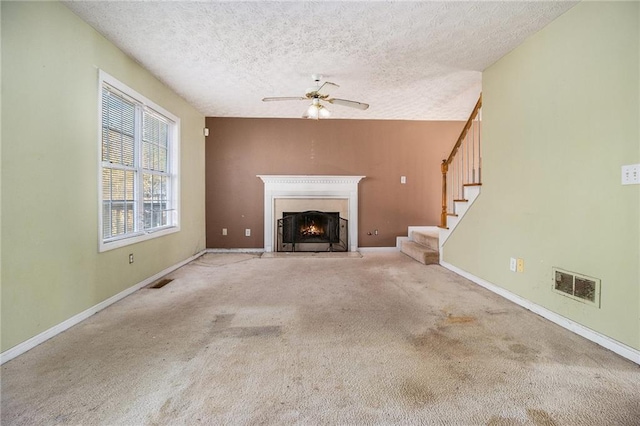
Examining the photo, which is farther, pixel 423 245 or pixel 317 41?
pixel 423 245

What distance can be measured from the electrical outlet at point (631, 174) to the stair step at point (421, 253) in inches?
98.3

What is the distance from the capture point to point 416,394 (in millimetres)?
1341

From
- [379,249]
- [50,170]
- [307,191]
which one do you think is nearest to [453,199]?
[379,249]

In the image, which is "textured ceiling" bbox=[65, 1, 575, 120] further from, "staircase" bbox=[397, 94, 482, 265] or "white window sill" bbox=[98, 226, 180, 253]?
"white window sill" bbox=[98, 226, 180, 253]

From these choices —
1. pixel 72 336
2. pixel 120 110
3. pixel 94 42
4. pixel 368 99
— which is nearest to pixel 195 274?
pixel 72 336

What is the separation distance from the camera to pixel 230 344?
1820 millimetres

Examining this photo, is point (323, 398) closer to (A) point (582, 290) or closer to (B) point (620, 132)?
(A) point (582, 290)

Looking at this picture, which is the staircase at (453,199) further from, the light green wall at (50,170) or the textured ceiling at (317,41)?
the light green wall at (50,170)

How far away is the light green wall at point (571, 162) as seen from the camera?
173 centimetres

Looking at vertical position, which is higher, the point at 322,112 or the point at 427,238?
the point at 322,112

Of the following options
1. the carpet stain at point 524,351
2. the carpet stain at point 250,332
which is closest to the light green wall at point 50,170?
the carpet stain at point 250,332

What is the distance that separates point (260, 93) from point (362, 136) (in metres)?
2.09

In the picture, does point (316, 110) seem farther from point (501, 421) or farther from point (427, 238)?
point (501, 421)

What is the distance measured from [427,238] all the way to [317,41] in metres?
3.30
